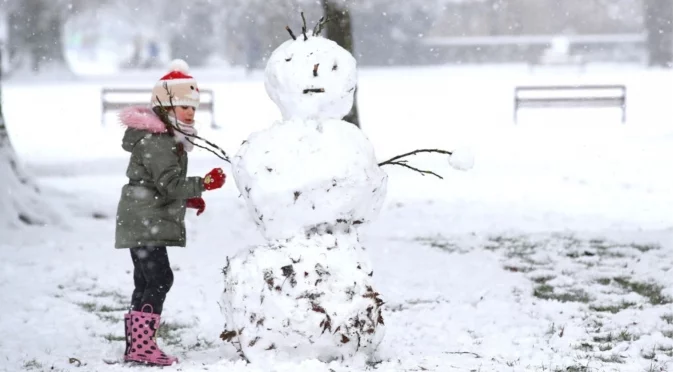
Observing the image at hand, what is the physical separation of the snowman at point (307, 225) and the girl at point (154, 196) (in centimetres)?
43

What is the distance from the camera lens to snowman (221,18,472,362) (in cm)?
503

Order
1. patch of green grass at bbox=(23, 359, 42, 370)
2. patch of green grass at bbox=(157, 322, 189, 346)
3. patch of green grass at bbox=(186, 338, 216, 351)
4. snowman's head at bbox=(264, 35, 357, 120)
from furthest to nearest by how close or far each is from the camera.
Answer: patch of green grass at bbox=(157, 322, 189, 346), patch of green grass at bbox=(186, 338, 216, 351), patch of green grass at bbox=(23, 359, 42, 370), snowman's head at bbox=(264, 35, 357, 120)

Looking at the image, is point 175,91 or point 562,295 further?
point 562,295

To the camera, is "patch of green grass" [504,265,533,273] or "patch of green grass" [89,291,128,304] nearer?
"patch of green grass" [89,291,128,304]

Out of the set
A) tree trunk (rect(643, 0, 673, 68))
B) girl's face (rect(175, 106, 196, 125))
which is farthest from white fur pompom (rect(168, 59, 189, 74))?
tree trunk (rect(643, 0, 673, 68))

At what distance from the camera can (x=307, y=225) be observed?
5.14 m

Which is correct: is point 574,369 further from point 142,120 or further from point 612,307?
point 142,120

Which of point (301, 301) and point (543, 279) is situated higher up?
point (301, 301)

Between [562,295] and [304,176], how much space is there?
129 inches

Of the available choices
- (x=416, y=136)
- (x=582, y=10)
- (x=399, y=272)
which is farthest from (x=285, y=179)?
(x=582, y=10)

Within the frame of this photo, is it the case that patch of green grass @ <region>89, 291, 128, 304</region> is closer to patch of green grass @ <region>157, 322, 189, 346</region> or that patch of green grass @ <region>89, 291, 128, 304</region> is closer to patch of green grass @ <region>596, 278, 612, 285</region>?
patch of green grass @ <region>157, 322, 189, 346</region>

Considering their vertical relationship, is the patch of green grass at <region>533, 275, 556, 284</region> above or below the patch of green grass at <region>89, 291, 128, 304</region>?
above

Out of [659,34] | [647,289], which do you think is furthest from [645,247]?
[659,34]

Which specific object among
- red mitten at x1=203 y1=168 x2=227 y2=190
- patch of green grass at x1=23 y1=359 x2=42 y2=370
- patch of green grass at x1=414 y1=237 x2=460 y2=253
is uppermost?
red mitten at x1=203 y1=168 x2=227 y2=190
